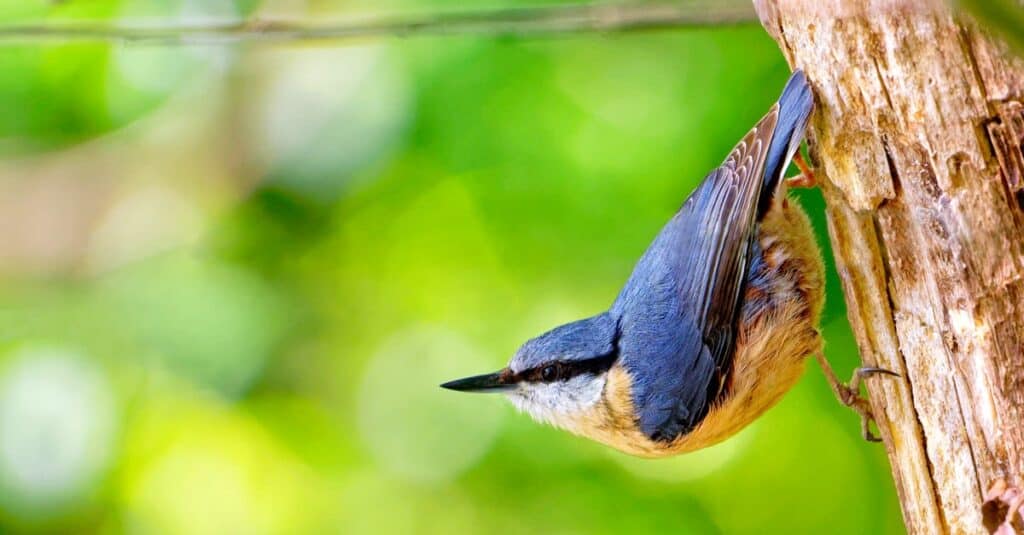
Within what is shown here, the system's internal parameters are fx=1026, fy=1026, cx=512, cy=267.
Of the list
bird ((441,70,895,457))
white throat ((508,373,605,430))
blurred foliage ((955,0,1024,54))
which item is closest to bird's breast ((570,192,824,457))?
bird ((441,70,895,457))

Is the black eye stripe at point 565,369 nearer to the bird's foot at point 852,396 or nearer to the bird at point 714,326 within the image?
the bird at point 714,326

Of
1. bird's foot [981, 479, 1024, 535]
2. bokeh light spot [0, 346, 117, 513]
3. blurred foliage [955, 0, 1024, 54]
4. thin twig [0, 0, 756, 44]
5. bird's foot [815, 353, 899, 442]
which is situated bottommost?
bird's foot [981, 479, 1024, 535]

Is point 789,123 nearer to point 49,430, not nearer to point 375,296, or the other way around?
point 375,296

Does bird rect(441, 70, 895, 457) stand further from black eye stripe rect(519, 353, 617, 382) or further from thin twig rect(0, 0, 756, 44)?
thin twig rect(0, 0, 756, 44)

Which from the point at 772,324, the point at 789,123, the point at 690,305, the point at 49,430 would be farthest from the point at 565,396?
the point at 49,430

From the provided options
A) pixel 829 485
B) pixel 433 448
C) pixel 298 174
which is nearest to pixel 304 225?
pixel 298 174

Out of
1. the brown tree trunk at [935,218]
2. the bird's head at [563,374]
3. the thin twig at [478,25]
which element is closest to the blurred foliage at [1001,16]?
the thin twig at [478,25]

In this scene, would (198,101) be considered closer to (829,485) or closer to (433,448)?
(433,448)
